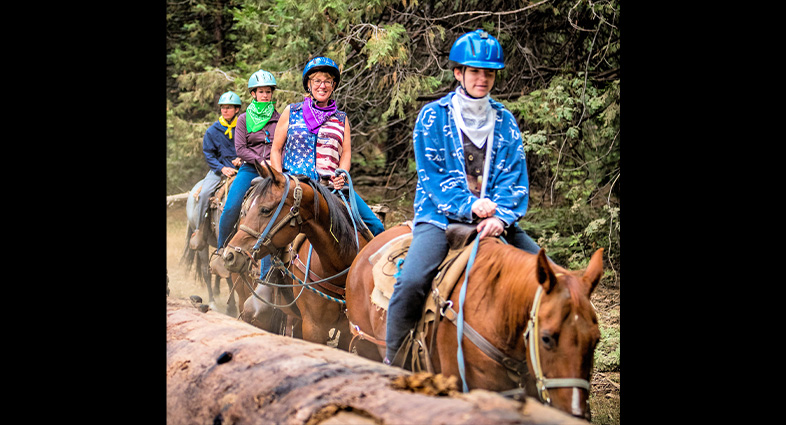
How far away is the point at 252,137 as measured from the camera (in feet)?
18.3

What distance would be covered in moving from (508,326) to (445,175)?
2.43ft

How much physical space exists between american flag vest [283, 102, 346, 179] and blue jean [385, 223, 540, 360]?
58.2 inches

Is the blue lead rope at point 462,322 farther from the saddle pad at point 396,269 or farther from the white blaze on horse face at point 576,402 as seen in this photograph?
the white blaze on horse face at point 576,402

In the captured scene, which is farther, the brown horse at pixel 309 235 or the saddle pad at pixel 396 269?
the brown horse at pixel 309 235

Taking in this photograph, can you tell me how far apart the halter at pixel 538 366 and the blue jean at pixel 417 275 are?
1.97ft

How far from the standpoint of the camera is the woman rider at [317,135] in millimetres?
4273

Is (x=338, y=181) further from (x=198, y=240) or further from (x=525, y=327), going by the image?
(x=198, y=240)

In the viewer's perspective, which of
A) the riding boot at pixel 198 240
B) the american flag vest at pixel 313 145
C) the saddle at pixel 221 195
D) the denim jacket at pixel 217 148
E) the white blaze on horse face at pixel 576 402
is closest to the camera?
the white blaze on horse face at pixel 576 402

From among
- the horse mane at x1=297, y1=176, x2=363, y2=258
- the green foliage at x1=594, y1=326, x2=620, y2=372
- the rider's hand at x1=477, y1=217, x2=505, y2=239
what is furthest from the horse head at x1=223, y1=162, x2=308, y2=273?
the green foliage at x1=594, y1=326, x2=620, y2=372

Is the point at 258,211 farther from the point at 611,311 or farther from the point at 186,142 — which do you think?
the point at 186,142

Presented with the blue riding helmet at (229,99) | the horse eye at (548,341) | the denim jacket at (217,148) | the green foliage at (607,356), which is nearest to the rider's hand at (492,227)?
the horse eye at (548,341)

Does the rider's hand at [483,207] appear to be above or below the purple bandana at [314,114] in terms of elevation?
below
